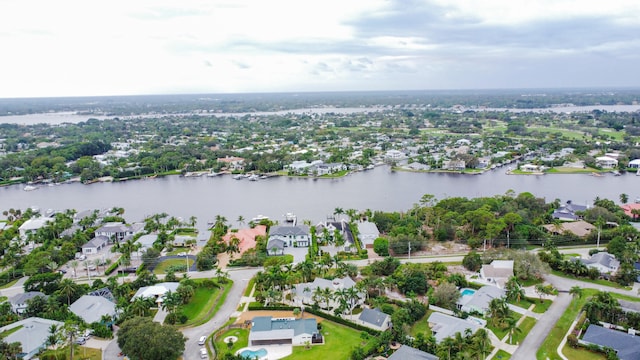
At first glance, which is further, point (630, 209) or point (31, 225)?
point (630, 209)

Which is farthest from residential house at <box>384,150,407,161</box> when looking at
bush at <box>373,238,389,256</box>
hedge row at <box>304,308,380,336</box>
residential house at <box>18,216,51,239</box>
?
hedge row at <box>304,308,380,336</box>

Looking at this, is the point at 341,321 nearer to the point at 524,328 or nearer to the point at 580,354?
the point at 524,328

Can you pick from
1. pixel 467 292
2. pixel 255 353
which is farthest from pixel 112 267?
pixel 467 292

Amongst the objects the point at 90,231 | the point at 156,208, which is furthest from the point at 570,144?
the point at 90,231

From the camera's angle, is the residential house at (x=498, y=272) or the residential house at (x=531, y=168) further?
the residential house at (x=531, y=168)

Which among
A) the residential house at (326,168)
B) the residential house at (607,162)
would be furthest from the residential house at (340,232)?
the residential house at (607,162)

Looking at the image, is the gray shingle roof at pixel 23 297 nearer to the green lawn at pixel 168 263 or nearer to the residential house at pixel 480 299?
the green lawn at pixel 168 263

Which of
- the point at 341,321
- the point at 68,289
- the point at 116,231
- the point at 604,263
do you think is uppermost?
the point at 68,289
